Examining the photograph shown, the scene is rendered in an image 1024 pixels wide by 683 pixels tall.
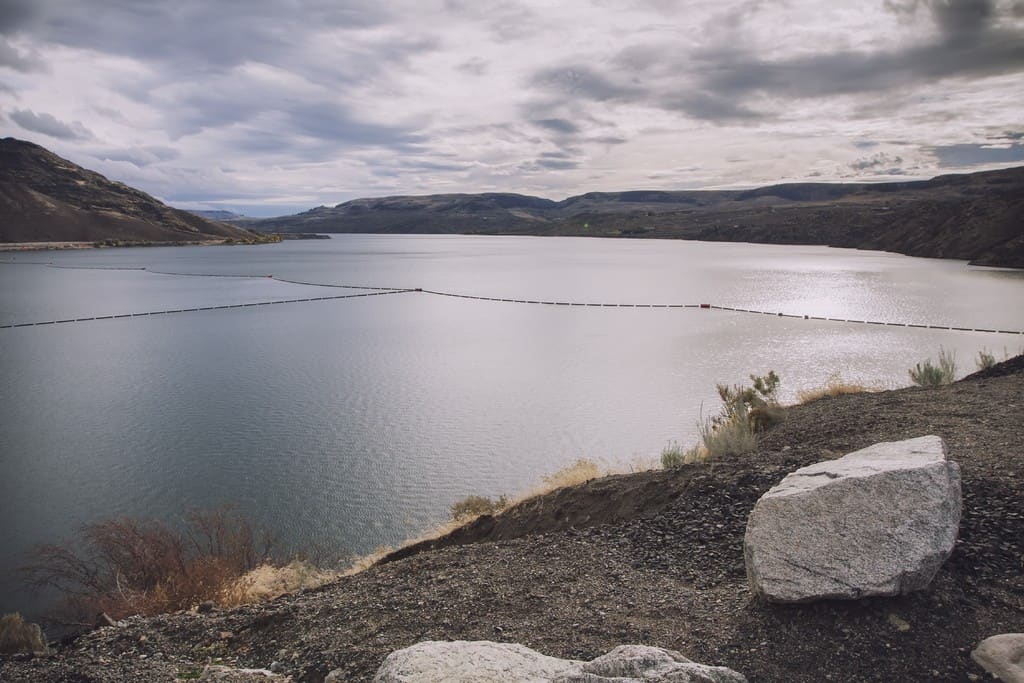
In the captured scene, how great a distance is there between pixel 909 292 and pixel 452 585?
39.2 m

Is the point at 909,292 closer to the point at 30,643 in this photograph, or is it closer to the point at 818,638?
the point at 818,638

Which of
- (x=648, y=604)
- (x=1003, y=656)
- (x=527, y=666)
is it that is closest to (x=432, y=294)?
(x=648, y=604)

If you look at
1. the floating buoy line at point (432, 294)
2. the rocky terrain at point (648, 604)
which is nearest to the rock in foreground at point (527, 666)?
the rocky terrain at point (648, 604)

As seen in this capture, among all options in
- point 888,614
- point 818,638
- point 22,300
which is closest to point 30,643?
point 818,638

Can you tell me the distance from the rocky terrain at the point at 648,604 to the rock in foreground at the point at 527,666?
733 mm

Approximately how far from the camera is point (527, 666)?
3848 mm

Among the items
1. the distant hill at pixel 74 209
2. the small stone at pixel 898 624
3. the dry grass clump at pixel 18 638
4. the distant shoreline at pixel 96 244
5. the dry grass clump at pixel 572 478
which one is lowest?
the dry grass clump at pixel 18 638

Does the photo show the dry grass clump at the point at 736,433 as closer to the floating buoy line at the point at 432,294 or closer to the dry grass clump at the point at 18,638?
the dry grass clump at the point at 18,638

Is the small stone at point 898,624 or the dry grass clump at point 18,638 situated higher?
the small stone at point 898,624

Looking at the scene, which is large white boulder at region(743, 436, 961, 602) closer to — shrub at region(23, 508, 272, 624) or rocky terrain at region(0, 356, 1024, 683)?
rocky terrain at region(0, 356, 1024, 683)

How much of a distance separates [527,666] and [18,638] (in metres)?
5.03

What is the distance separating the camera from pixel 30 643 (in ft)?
19.4

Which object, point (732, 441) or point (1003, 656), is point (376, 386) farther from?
point (1003, 656)

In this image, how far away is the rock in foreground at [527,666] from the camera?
10.8 feet
